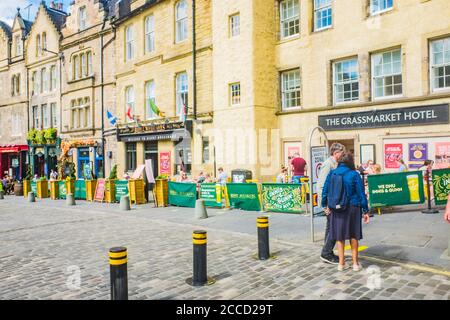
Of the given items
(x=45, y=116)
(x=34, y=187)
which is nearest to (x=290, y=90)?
(x=34, y=187)

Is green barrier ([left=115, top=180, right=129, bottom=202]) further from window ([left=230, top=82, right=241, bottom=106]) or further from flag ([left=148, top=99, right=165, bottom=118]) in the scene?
window ([left=230, top=82, right=241, bottom=106])

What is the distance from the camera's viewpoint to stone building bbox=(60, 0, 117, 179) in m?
25.2

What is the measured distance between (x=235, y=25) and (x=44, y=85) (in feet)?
69.2

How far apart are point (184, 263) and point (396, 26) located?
40.6ft

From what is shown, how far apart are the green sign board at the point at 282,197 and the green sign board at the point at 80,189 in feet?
37.0

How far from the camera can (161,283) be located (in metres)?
5.55

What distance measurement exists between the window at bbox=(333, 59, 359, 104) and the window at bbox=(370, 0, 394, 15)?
1.99 meters

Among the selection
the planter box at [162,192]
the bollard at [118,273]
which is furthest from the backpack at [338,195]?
the planter box at [162,192]

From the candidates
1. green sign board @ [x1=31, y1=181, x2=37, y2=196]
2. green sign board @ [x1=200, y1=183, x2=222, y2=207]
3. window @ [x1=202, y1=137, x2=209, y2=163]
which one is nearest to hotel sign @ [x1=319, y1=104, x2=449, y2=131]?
green sign board @ [x1=200, y1=183, x2=222, y2=207]

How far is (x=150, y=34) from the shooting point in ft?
74.0

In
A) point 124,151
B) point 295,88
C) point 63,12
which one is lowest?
point 124,151

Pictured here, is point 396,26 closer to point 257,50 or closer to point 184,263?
point 257,50

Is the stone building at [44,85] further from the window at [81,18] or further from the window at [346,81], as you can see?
the window at [346,81]
